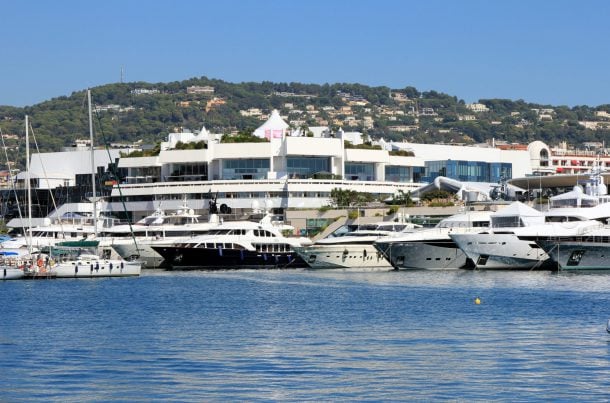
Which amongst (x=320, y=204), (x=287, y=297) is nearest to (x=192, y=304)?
(x=287, y=297)

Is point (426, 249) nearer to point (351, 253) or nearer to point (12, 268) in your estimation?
point (351, 253)

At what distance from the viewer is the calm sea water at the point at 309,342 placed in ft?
120

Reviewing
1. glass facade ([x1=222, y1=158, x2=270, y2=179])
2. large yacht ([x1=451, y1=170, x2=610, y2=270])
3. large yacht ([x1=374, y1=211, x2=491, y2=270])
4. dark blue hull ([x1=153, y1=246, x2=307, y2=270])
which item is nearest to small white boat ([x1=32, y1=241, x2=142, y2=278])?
dark blue hull ([x1=153, y1=246, x2=307, y2=270])

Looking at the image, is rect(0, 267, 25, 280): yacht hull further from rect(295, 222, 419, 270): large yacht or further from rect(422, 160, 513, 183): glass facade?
rect(422, 160, 513, 183): glass facade

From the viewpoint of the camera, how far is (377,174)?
157 meters

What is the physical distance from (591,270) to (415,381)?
176 ft

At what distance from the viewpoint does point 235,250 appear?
103 metres

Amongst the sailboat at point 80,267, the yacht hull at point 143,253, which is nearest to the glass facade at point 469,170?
the yacht hull at point 143,253

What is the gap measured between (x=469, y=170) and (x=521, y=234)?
257 feet

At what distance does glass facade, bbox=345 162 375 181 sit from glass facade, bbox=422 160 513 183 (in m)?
10.7

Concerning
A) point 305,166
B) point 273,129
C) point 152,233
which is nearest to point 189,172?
point 273,129

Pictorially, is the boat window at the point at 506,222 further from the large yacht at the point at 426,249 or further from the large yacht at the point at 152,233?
the large yacht at the point at 152,233

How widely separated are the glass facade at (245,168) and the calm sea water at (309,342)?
72.1 metres

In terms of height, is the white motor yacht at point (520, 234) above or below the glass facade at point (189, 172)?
below
